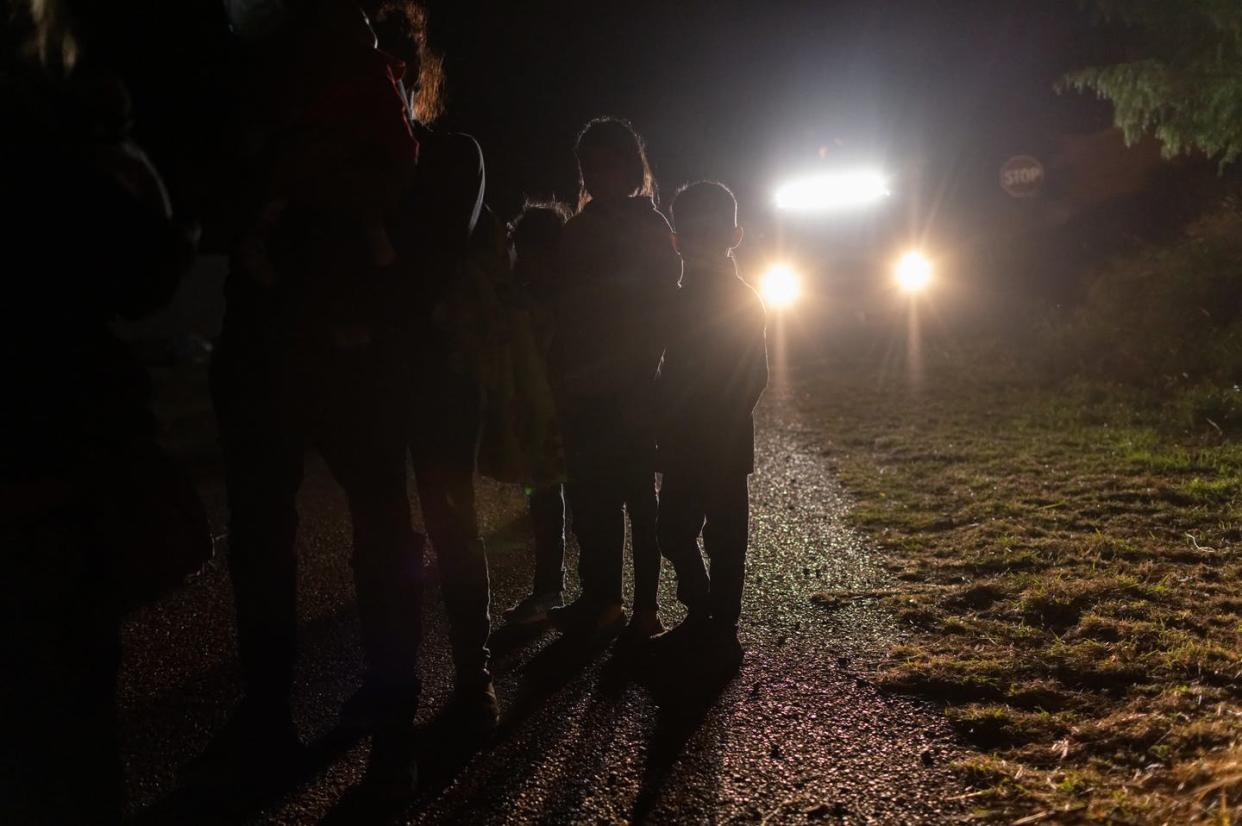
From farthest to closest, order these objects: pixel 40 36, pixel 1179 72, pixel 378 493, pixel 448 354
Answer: pixel 1179 72
pixel 448 354
pixel 378 493
pixel 40 36

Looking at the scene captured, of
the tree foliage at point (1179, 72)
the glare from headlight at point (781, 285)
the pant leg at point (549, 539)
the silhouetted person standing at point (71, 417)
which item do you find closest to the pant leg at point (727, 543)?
the pant leg at point (549, 539)

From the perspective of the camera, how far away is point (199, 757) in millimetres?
1984

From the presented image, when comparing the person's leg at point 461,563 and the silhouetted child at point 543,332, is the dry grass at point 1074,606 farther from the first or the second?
the person's leg at point 461,563

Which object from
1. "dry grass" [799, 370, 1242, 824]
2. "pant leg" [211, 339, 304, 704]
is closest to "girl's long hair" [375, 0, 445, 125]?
"pant leg" [211, 339, 304, 704]

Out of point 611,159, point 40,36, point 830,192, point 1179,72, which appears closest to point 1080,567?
point 611,159

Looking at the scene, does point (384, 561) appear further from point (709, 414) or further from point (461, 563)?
point (709, 414)

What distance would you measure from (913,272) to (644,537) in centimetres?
1542

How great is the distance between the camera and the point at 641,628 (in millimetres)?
2945

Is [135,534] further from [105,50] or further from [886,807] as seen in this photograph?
[886,807]

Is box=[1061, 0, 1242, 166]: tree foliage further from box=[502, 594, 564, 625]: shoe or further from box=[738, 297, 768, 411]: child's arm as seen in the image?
box=[502, 594, 564, 625]: shoe

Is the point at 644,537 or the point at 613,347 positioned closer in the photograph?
the point at 613,347

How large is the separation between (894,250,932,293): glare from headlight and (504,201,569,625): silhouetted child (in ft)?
47.1

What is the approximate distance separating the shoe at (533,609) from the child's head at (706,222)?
1588 mm

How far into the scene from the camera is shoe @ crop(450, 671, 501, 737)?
2240mm
